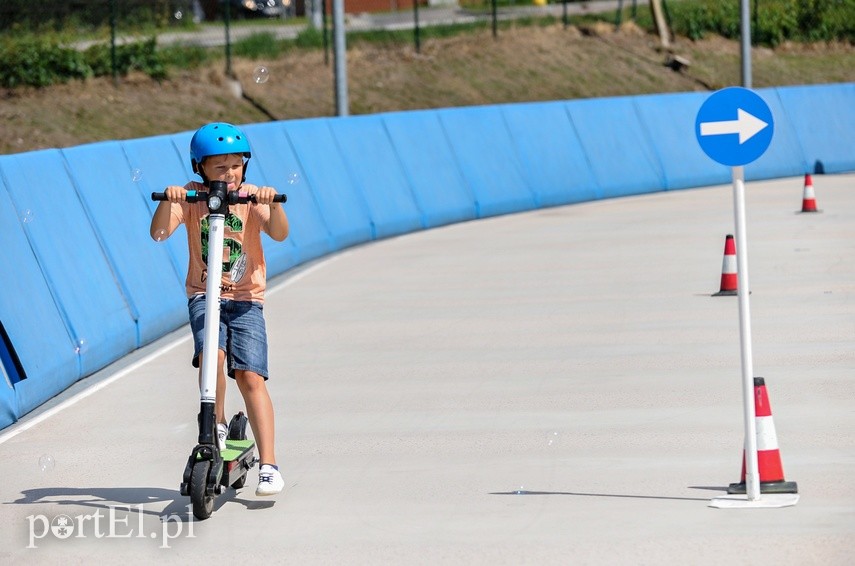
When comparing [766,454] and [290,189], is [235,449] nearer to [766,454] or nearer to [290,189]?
[766,454]

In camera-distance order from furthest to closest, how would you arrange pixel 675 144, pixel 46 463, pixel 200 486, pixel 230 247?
1. pixel 675 144
2. pixel 46 463
3. pixel 230 247
4. pixel 200 486

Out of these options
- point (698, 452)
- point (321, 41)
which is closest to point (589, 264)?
point (698, 452)

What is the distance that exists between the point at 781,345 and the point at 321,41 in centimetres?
2769

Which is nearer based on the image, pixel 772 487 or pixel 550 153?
pixel 772 487

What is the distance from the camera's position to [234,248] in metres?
7.66

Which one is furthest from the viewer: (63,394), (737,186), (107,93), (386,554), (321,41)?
(321,41)

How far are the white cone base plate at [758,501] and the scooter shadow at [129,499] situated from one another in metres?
2.03

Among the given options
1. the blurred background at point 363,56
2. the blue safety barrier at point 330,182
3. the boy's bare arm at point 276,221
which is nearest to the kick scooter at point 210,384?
the boy's bare arm at point 276,221

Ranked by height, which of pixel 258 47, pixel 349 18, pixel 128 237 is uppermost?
pixel 349 18

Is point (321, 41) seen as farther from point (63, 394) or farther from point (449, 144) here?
point (63, 394)

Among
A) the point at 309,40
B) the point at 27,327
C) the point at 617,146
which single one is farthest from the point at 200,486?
the point at 309,40

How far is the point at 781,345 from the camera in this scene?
12.0 metres

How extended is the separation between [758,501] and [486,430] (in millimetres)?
2262

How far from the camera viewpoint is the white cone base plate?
7238 mm
